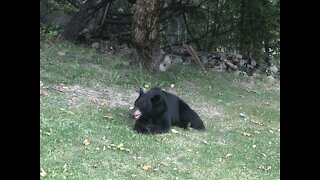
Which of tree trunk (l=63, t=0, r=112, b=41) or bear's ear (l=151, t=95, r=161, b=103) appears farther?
tree trunk (l=63, t=0, r=112, b=41)

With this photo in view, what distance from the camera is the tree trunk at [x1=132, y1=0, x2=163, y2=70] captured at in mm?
11273

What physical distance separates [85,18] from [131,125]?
724cm

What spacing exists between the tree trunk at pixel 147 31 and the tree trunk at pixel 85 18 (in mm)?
2651

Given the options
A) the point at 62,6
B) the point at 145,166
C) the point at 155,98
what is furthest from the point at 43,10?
the point at 145,166

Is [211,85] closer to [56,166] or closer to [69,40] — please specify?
[69,40]

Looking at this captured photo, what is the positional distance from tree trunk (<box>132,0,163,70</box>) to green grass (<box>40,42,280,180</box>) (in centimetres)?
40

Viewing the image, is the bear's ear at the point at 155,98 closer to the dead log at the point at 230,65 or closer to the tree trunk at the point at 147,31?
the tree trunk at the point at 147,31

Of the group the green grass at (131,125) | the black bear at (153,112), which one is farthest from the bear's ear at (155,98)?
the green grass at (131,125)

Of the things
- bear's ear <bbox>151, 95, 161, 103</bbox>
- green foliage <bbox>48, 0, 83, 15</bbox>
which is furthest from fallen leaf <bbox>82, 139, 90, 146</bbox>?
green foliage <bbox>48, 0, 83, 15</bbox>

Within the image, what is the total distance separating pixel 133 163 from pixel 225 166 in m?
1.24

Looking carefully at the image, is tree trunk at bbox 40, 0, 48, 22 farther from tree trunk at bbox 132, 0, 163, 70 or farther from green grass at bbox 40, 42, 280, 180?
tree trunk at bbox 132, 0, 163, 70
